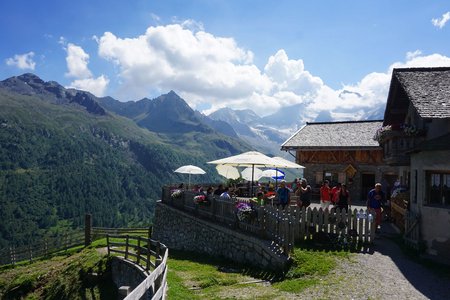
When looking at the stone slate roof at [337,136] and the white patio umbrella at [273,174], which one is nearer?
the white patio umbrella at [273,174]

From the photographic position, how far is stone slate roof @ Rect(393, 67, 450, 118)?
1326cm

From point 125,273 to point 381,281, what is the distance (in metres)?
11.7

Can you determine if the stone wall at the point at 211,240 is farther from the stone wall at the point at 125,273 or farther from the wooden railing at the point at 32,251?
the wooden railing at the point at 32,251

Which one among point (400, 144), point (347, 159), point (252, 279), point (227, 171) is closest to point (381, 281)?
point (252, 279)

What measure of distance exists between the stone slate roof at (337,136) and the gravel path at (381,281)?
747 inches

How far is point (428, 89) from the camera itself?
49.2ft

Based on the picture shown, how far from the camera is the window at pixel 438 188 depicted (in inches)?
532

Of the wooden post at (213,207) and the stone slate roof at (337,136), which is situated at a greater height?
the stone slate roof at (337,136)

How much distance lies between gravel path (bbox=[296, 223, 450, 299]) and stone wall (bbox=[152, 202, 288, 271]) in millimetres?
2130

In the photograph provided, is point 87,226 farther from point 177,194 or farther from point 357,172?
point 357,172

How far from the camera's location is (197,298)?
35.2ft

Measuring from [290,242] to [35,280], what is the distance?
17045mm

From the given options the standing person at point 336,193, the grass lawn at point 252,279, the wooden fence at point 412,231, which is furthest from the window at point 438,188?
the grass lawn at point 252,279

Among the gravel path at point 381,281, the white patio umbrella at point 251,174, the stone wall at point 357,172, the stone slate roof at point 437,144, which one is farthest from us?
the stone wall at point 357,172
